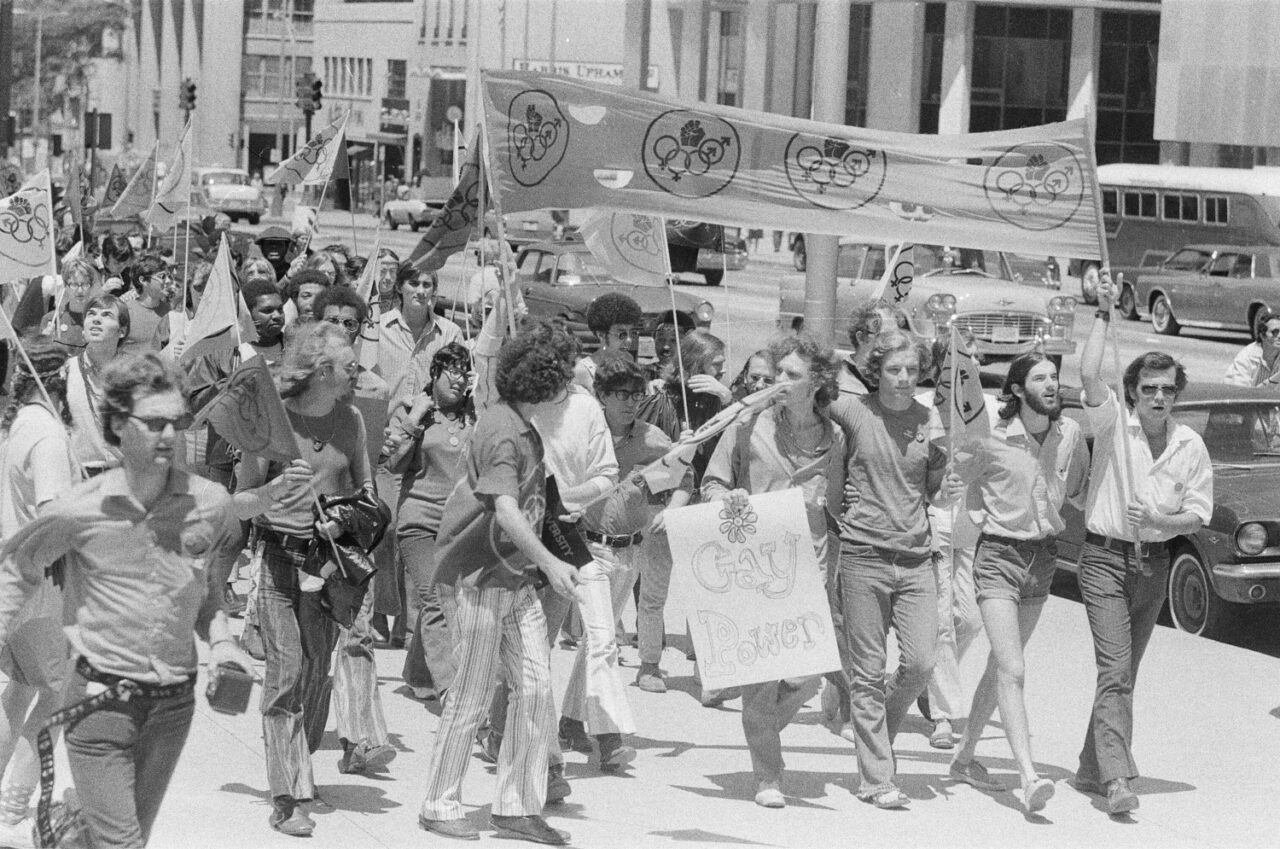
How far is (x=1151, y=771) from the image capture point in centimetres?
792

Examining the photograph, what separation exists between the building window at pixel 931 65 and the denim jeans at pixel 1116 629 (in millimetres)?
48619

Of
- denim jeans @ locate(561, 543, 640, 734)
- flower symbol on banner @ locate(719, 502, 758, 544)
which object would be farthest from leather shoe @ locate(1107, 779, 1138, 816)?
denim jeans @ locate(561, 543, 640, 734)

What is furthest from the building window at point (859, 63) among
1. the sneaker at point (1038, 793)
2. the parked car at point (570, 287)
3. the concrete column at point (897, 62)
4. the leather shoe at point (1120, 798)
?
the sneaker at point (1038, 793)

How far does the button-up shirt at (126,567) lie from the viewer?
16.3 feet

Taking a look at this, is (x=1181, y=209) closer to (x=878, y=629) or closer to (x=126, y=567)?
(x=878, y=629)

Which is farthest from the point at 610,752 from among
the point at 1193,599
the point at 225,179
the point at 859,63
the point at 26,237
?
the point at 225,179

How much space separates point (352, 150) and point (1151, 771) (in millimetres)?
71756

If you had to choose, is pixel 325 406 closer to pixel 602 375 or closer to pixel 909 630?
pixel 602 375

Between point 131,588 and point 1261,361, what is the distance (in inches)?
391

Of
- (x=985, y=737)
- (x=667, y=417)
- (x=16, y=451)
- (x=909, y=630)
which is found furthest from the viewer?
(x=667, y=417)

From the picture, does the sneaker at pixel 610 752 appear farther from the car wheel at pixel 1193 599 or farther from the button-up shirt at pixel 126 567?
the car wheel at pixel 1193 599

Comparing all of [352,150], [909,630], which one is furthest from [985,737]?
[352,150]

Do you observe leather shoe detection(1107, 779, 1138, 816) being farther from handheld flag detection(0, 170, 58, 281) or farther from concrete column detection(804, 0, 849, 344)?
concrete column detection(804, 0, 849, 344)

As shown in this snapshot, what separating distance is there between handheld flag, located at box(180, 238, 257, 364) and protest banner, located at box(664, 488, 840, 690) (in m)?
2.30
